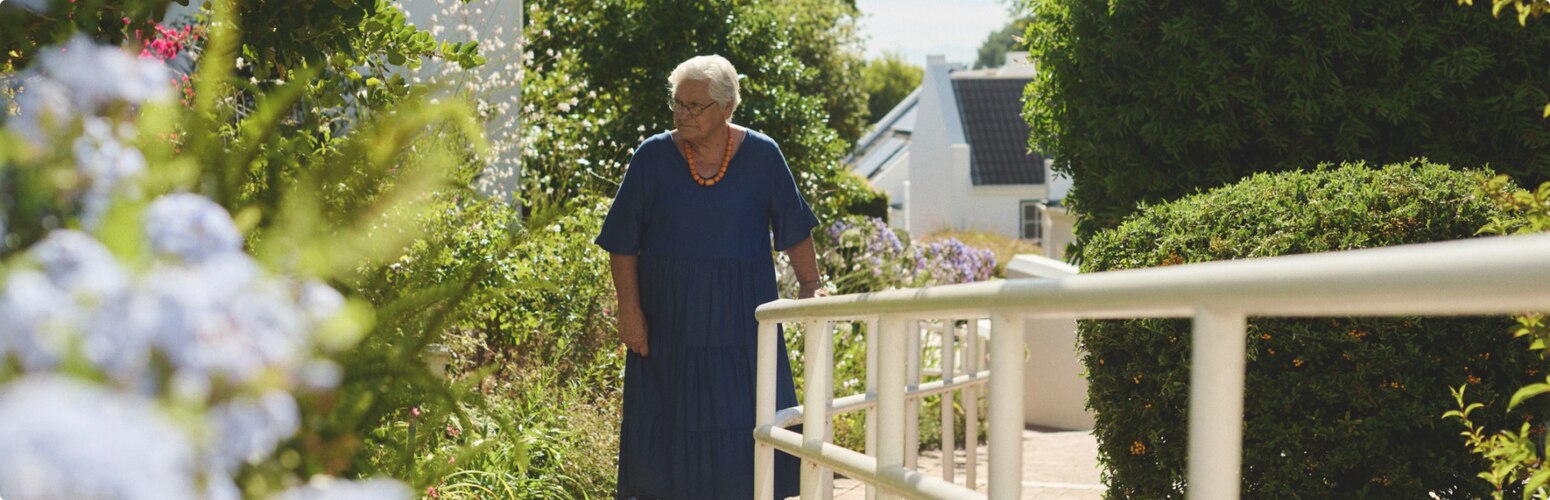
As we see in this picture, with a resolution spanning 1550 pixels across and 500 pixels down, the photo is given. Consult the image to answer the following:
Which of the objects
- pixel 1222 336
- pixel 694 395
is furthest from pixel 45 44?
pixel 694 395

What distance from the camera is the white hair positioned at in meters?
4.00

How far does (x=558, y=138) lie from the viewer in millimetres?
9883

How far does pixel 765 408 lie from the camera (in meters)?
3.08

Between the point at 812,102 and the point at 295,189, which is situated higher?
the point at 812,102

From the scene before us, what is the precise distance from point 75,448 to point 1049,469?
6.49 m

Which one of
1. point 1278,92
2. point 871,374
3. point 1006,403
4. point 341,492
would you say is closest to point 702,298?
point 871,374

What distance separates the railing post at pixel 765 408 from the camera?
305 centimetres

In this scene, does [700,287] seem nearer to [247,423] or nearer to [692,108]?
[692,108]

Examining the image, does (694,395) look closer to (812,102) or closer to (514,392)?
(514,392)

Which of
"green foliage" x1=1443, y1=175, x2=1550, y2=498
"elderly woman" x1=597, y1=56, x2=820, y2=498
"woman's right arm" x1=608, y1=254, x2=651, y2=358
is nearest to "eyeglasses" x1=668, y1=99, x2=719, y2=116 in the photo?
"elderly woman" x1=597, y1=56, x2=820, y2=498

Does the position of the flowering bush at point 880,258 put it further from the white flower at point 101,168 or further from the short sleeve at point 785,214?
the white flower at point 101,168

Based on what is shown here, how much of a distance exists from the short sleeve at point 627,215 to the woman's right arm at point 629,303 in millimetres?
45

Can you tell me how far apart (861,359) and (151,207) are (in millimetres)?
7065

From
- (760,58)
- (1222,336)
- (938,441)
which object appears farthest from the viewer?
(760,58)
